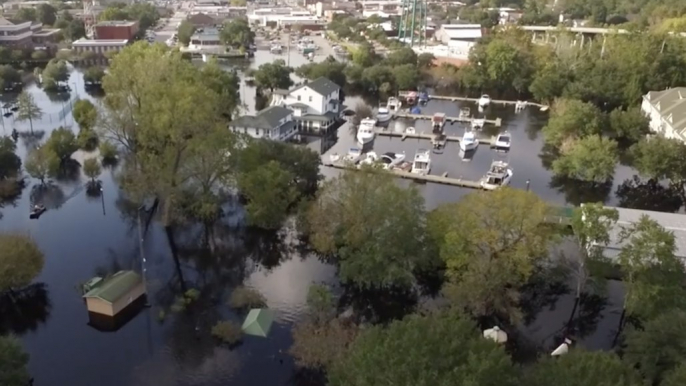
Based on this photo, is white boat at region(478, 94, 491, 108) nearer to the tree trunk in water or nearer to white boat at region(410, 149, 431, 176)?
white boat at region(410, 149, 431, 176)

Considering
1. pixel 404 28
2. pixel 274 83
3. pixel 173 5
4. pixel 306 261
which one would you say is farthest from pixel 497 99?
pixel 173 5

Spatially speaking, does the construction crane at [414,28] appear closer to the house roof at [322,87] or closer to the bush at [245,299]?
the house roof at [322,87]

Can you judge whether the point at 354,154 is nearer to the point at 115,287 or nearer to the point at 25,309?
the point at 115,287

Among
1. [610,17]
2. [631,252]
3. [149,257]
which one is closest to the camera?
[631,252]

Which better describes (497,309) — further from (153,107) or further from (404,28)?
(404,28)

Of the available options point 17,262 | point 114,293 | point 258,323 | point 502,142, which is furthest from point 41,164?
point 502,142
